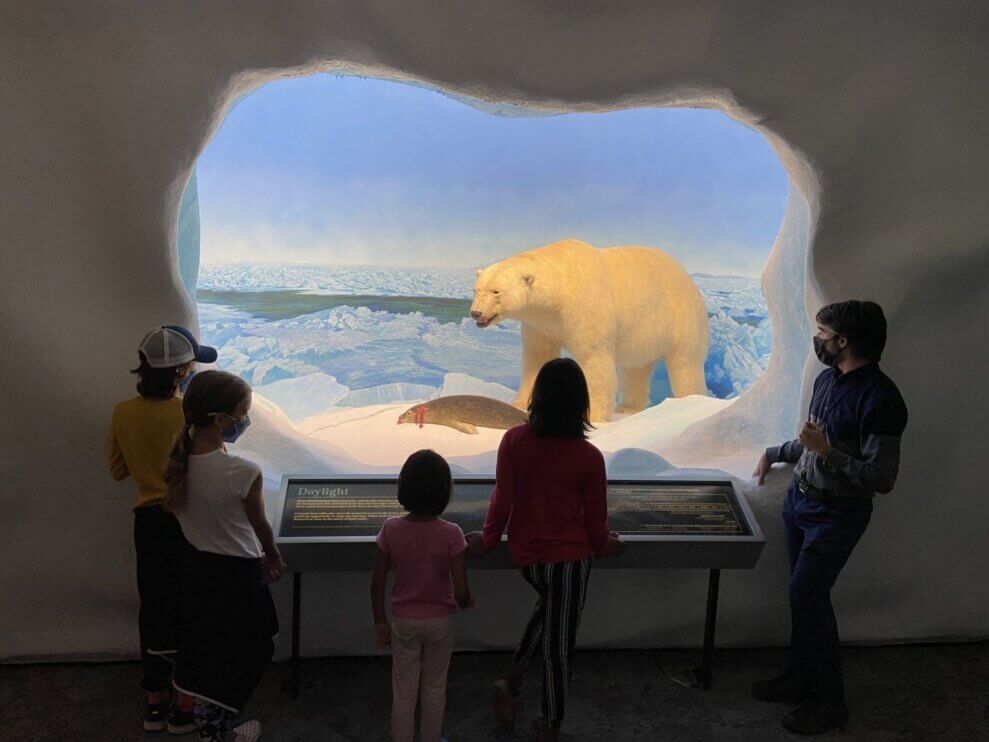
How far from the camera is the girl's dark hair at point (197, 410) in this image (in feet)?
5.41

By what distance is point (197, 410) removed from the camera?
1.65 metres

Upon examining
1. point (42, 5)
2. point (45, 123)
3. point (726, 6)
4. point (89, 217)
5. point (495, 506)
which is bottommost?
point (495, 506)

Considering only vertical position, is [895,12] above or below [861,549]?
above

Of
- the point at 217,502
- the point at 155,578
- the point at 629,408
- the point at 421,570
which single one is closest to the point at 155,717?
the point at 155,578

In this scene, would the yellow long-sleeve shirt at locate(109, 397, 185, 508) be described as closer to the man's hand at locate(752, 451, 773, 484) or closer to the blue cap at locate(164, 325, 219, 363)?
the blue cap at locate(164, 325, 219, 363)

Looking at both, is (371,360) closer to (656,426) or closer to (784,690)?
(656,426)

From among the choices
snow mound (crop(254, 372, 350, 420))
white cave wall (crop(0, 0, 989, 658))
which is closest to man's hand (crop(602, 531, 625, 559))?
white cave wall (crop(0, 0, 989, 658))

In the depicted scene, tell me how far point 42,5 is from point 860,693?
3.13 meters

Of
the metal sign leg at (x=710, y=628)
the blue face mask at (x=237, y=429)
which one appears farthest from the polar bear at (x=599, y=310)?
the blue face mask at (x=237, y=429)

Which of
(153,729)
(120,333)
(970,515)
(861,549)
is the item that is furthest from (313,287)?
(970,515)

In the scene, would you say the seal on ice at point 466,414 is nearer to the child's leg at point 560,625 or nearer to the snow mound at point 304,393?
the snow mound at point 304,393

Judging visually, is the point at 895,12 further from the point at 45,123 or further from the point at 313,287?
the point at 313,287

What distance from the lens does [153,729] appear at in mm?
2131

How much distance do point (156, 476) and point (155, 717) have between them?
0.72 meters
